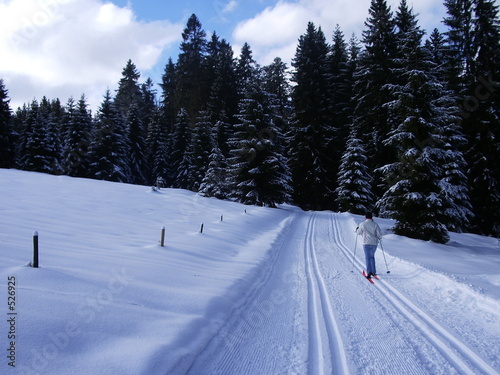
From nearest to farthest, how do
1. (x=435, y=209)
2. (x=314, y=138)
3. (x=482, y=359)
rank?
(x=482, y=359) < (x=435, y=209) < (x=314, y=138)

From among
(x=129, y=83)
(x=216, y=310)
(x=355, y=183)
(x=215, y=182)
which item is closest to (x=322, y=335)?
(x=216, y=310)

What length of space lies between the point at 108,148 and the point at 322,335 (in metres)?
38.9

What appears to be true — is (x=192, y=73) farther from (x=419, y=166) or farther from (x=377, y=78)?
(x=419, y=166)

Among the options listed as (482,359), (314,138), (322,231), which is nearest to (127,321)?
(482,359)

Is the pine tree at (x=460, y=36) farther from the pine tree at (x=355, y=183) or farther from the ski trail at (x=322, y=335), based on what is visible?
the ski trail at (x=322, y=335)

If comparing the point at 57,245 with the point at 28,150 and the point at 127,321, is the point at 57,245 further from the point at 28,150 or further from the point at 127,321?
the point at 28,150

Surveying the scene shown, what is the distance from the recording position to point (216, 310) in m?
5.33

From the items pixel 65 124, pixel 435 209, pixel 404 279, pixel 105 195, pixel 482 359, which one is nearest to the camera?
pixel 482 359

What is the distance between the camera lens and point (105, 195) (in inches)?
751

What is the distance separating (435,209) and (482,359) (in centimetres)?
1410

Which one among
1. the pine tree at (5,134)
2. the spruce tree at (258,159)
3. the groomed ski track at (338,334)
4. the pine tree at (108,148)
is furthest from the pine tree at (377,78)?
the pine tree at (5,134)

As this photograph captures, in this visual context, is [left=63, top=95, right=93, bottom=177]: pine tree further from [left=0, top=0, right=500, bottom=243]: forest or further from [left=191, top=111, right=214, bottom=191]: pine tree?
[left=191, top=111, right=214, bottom=191]: pine tree

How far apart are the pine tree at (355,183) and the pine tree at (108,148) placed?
93.3ft

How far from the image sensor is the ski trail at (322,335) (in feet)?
12.7
